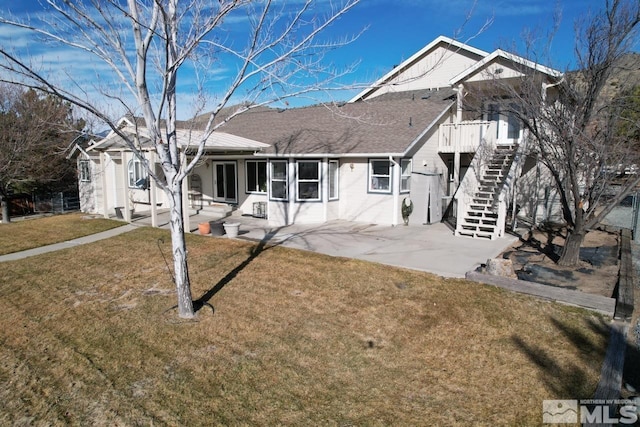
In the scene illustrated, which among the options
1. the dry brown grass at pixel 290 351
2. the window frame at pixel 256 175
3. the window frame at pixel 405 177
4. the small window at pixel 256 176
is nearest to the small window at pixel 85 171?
the window frame at pixel 256 175

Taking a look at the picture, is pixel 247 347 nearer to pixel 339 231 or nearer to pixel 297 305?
→ pixel 297 305

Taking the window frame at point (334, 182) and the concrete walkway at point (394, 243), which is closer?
the concrete walkway at point (394, 243)

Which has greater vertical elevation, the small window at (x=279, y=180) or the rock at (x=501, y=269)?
the small window at (x=279, y=180)

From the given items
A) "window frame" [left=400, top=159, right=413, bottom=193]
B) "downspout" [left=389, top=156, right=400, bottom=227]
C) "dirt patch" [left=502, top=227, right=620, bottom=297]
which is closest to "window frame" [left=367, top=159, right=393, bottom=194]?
"downspout" [left=389, top=156, right=400, bottom=227]

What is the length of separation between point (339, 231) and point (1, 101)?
20.3 metres

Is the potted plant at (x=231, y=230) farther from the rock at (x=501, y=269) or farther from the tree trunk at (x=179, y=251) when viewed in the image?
the rock at (x=501, y=269)

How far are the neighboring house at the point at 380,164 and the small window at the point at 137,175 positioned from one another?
101 centimetres

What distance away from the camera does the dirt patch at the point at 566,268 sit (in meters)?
7.80

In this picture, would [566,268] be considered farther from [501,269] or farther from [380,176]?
[380,176]

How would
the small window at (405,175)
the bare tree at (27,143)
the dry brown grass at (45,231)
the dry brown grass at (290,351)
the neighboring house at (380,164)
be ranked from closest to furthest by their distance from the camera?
the dry brown grass at (290,351), the dry brown grass at (45,231), the neighboring house at (380,164), the small window at (405,175), the bare tree at (27,143)

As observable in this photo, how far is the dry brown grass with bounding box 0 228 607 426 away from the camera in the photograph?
160 inches

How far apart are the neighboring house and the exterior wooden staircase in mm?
34

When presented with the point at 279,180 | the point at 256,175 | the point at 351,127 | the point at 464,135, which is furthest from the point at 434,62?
the point at 279,180

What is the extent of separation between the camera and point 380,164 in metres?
14.0
